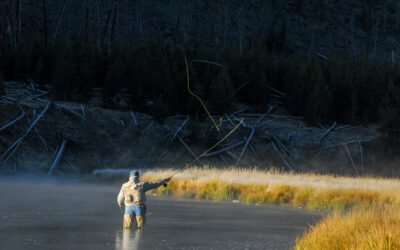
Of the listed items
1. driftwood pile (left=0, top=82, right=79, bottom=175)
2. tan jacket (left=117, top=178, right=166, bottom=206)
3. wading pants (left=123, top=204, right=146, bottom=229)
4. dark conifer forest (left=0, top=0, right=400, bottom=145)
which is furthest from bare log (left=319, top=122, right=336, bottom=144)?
tan jacket (left=117, top=178, right=166, bottom=206)

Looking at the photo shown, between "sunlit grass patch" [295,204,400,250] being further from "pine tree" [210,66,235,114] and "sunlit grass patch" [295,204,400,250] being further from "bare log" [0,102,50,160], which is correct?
"pine tree" [210,66,235,114]

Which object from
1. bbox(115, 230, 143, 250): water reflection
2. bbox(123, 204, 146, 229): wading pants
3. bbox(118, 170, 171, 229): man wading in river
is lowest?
bbox(115, 230, 143, 250): water reflection

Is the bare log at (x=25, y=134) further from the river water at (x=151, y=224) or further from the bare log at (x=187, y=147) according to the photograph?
the river water at (x=151, y=224)

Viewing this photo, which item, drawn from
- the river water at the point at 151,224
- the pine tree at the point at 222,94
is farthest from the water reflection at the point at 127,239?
the pine tree at the point at 222,94

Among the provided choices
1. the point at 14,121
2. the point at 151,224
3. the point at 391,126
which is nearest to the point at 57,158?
the point at 14,121

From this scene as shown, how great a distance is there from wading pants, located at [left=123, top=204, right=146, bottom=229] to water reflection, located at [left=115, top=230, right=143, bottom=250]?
0.19m

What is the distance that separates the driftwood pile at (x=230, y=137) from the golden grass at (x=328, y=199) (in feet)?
55.4

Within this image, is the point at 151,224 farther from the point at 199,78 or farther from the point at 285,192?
the point at 199,78

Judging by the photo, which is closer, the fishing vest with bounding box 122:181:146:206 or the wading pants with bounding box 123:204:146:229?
the fishing vest with bounding box 122:181:146:206

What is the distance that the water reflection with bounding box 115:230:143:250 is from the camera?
37.8ft

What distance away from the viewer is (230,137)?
48.0 metres

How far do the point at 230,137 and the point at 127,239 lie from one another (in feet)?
117

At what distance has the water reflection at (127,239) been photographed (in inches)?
453

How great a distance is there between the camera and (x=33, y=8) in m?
82.4
